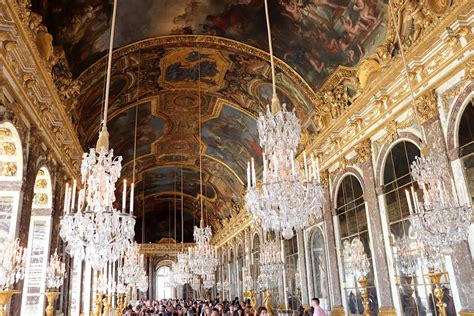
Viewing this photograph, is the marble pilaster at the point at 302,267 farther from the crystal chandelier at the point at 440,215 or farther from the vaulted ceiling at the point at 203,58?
the crystal chandelier at the point at 440,215

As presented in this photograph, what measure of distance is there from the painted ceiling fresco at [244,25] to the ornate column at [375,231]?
2.58 meters

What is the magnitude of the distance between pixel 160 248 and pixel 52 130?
27.6 meters

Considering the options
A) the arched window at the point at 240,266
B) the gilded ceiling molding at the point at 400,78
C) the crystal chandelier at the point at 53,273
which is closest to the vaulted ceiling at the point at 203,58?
the gilded ceiling molding at the point at 400,78

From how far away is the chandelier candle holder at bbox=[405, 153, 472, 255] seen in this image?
5.39 meters

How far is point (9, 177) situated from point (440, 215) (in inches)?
298

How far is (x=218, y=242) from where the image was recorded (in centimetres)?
3117

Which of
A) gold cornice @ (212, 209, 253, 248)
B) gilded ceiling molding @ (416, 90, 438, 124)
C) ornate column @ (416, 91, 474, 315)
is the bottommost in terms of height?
ornate column @ (416, 91, 474, 315)

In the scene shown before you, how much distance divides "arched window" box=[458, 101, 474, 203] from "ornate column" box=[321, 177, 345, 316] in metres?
5.42

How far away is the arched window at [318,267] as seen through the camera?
12023 millimetres

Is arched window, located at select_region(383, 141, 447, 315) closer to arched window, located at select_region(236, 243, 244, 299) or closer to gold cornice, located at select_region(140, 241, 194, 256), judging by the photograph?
arched window, located at select_region(236, 243, 244, 299)

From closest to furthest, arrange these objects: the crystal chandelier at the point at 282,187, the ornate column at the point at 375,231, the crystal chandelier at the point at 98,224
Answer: the crystal chandelier at the point at 98,224
the crystal chandelier at the point at 282,187
the ornate column at the point at 375,231

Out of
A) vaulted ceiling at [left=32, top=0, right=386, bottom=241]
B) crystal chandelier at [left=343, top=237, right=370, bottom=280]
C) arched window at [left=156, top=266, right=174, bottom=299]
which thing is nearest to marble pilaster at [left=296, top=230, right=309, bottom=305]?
crystal chandelier at [left=343, top=237, right=370, bottom=280]

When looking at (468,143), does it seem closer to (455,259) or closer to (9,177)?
(455,259)

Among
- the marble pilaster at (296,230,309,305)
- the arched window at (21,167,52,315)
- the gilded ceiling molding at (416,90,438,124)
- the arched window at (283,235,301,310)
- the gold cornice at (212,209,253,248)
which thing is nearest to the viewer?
the gilded ceiling molding at (416,90,438,124)
